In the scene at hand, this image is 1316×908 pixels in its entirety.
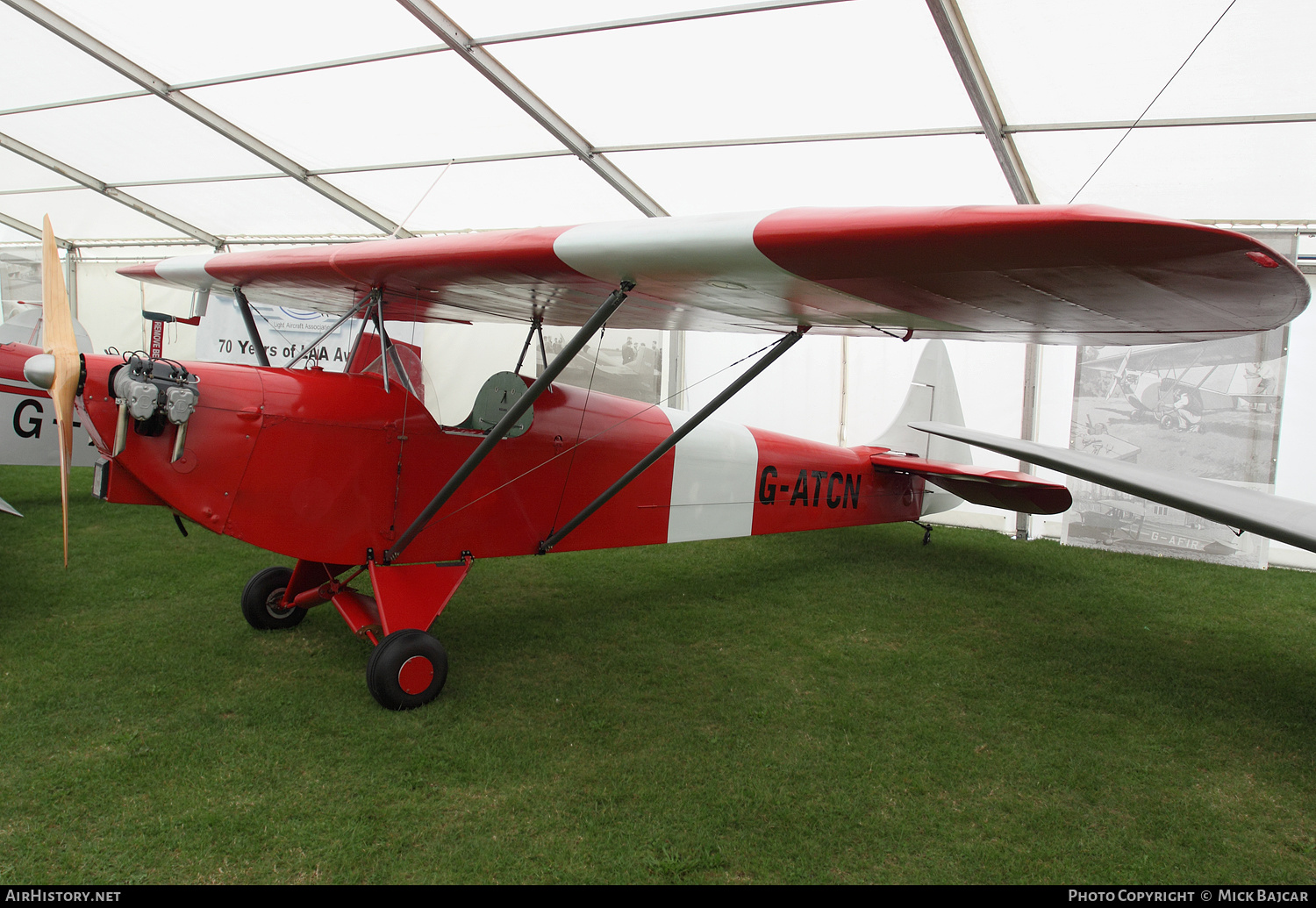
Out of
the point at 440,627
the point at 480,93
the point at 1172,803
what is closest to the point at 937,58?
the point at 480,93

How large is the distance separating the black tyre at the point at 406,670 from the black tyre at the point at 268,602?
53.0 inches

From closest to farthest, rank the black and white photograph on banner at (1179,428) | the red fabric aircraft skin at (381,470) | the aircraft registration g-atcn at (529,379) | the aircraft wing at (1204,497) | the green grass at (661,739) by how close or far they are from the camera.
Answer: the aircraft registration g-atcn at (529,379), the green grass at (661,739), the aircraft wing at (1204,497), the red fabric aircraft skin at (381,470), the black and white photograph on banner at (1179,428)

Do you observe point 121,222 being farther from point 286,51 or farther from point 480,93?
point 480,93

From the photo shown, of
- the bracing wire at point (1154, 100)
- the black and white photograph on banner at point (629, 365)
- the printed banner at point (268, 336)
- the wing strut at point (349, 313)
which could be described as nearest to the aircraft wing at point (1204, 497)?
the bracing wire at point (1154, 100)

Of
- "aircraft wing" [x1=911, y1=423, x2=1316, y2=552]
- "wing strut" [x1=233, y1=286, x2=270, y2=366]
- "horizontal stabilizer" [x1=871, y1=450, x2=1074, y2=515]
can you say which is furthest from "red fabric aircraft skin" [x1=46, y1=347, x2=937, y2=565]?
"aircraft wing" [x1=911, y1=423, x2=1316, y2=552]

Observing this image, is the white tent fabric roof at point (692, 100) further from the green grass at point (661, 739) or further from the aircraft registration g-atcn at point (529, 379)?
the green grass at point (661, 739)

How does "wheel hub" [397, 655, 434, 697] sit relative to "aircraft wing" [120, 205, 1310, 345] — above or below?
below

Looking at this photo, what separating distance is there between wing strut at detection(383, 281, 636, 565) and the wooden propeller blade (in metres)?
1.38

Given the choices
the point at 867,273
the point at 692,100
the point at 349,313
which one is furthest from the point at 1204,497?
the point at 692,100

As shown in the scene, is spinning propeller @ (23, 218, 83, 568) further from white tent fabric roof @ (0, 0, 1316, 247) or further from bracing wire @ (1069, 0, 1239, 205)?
bracing wire @ (1069, 0, 1239, 205)

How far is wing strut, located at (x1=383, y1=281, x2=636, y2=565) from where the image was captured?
3.06m

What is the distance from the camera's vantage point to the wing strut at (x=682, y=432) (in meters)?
3.75

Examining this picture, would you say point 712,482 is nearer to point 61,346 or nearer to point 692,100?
point 692,100

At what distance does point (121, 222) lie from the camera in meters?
11.0
